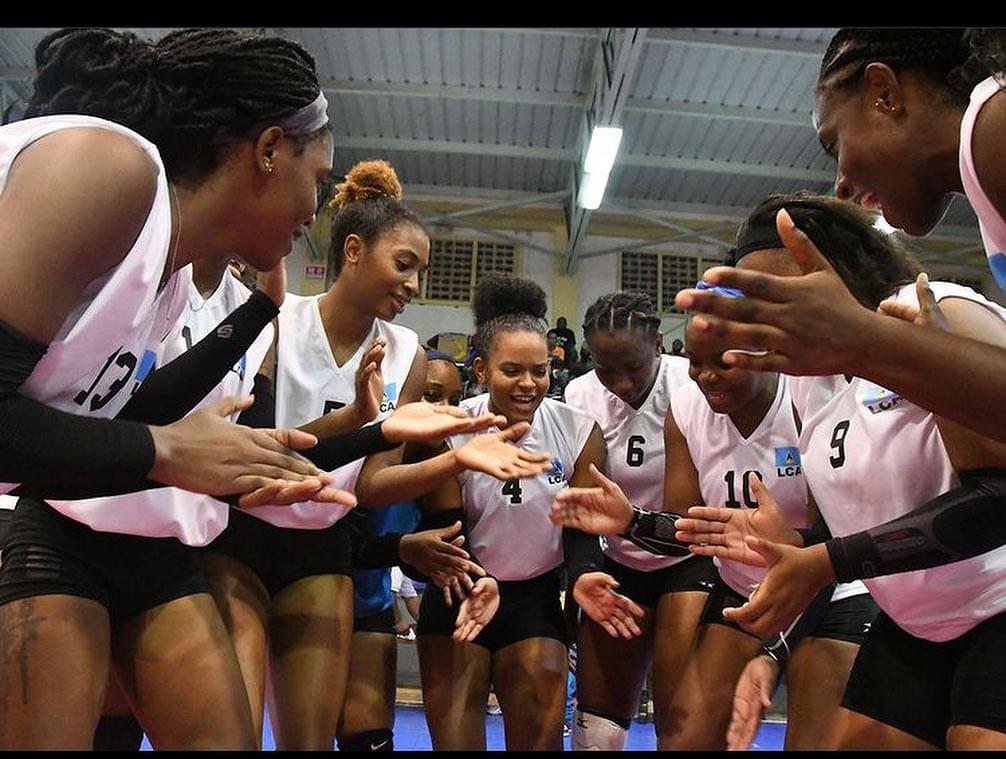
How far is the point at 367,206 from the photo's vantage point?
3273 millimetres

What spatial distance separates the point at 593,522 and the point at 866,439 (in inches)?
36.8

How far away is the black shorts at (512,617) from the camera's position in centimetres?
307

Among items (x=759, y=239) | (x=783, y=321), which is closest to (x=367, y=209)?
(x=759, y=239)

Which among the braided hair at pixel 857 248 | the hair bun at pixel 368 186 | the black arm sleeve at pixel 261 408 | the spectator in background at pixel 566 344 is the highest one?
the spectator in background at pixel 566 344

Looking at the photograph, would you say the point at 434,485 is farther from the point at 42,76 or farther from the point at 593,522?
the point at 42,76

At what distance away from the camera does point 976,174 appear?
4.76 ft

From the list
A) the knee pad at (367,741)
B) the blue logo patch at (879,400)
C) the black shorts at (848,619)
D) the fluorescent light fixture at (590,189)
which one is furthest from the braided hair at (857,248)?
the fluorescent light fixture at (590,189)

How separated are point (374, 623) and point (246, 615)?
0.76 m

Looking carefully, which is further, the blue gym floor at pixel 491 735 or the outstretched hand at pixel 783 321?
the blue gym floor at pixel 491 735

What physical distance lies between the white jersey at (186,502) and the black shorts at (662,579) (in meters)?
1.60

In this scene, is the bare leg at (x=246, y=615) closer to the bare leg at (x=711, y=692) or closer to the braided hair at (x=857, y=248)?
the bare leg at (x=711, y=692)

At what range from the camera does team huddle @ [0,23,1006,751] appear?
144 centimetres

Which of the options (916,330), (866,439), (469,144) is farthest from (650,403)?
(469,144)

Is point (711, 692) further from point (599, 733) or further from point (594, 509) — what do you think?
point (594, 509)
